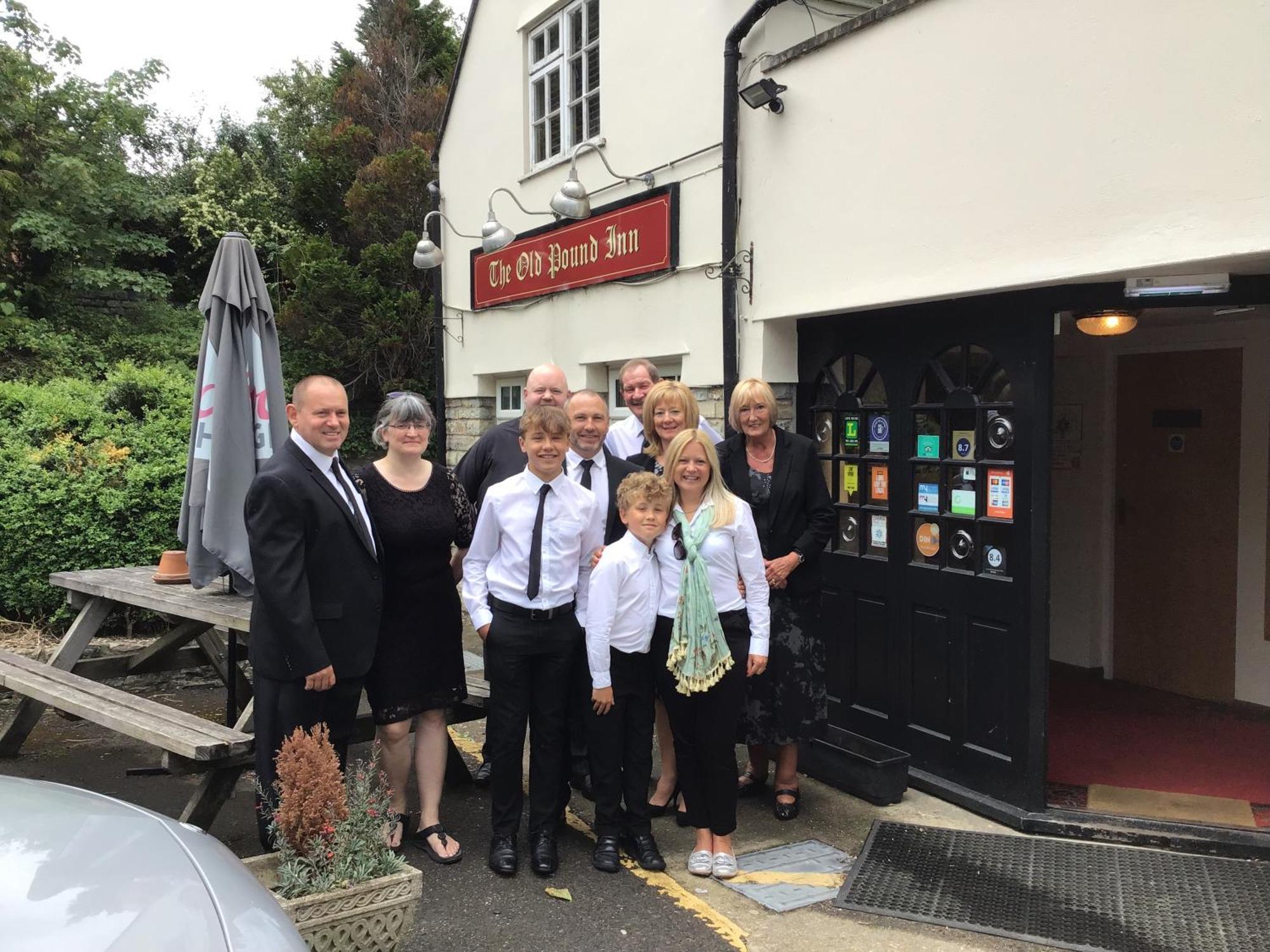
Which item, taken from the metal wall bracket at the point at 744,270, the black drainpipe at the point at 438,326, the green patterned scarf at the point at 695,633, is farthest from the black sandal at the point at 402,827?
the black drainpipe at the point at 438,326

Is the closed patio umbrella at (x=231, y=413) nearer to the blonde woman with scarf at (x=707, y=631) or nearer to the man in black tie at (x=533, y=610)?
the man in black tie at (x=533, y=610)

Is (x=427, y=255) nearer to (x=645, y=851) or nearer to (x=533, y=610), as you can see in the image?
(x=533, y=610)

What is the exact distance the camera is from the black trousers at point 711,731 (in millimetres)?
4102

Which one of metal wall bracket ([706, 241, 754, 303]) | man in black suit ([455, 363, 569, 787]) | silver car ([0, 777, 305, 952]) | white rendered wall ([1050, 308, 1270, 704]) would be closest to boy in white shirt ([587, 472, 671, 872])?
man in black suit ([455, 363, 569, 787])

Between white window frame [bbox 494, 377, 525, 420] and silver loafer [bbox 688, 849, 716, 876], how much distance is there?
5.97 m

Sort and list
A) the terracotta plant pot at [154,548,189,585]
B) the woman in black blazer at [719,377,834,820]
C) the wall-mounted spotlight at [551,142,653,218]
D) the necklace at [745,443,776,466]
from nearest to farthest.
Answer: the woman in black blazer at [719,377,834,820] < the necklace at [745,443,776,466] < the terracotta plant pot at [154,548,189,585] < the wall-mounted spotlight at [551,142,653,218]

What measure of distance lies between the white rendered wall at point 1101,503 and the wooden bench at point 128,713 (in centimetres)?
510

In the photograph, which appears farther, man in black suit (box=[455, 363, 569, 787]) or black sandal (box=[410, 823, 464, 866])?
man in black suit (box=[455, 363, 569, 787])

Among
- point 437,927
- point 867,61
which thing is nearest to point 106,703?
point 437,927

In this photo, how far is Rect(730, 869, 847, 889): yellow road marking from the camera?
4125 millimetres

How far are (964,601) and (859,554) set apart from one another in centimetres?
75

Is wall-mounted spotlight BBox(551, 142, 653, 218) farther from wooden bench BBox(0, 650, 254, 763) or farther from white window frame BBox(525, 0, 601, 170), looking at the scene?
wooden bench BBox(0, 650, 254, 763)

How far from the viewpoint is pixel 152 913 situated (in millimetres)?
2125

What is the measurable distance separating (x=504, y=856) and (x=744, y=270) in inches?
148
